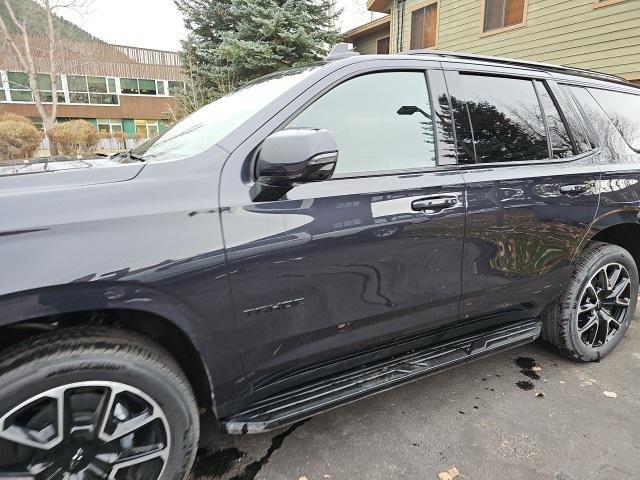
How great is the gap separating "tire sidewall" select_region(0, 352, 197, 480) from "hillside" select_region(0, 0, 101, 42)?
71.5 feet

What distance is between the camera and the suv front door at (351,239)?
5.52ft

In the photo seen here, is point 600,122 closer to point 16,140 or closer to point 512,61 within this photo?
point 512,61

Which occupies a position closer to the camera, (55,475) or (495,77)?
(55,475)

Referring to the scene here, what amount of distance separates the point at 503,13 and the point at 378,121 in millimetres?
9583

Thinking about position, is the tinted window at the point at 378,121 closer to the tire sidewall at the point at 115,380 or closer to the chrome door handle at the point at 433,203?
the chrome door handle at the point at 433,203

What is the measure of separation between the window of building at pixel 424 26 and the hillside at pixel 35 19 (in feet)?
51.7

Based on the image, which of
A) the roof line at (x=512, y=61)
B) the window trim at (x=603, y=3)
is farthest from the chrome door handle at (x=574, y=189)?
the window trim at (x=603, y=3)

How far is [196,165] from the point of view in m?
1.65

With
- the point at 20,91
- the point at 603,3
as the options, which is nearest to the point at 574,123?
the point at 603,3

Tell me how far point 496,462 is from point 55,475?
189 centimetres

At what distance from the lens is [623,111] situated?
2980 millimetres

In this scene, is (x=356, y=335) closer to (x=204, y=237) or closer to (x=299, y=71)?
(x=204, y=237)

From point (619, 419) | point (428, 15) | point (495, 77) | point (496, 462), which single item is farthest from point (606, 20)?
point (496, 462)

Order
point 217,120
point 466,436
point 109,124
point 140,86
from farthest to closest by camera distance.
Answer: point 109,124 < point 140,86 < point 466,436 < point 217,120
